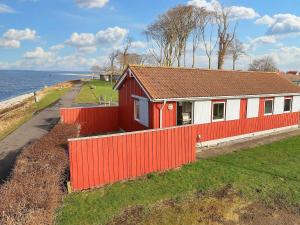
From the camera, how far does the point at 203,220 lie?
678 centimetres

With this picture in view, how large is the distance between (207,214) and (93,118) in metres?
11.2

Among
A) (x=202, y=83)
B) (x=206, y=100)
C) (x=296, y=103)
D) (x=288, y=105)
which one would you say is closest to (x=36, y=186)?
(x=206, y=100)

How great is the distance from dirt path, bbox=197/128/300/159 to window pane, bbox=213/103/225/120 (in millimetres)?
1632

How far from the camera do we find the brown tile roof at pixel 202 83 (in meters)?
12.7

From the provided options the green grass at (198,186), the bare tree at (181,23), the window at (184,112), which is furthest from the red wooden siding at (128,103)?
the bare tree at (181,23)

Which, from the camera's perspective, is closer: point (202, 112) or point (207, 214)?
point (207, 214)

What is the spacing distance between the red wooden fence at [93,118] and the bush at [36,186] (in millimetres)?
5794

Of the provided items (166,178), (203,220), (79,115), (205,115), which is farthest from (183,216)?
(79,115)

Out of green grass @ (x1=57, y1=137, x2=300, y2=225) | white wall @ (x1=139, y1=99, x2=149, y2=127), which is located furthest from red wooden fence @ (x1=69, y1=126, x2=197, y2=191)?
white wall @ (x1=139, y1=99, x2=149, y2=127)

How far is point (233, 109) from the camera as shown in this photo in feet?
47.0

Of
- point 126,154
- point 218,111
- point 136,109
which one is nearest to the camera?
point 126,154

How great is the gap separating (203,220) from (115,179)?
3.63 m

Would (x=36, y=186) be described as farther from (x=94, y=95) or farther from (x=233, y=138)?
(x=94, y=95)

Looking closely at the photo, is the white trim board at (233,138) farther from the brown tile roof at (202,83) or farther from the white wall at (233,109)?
the brown tile roof at (202,83)
